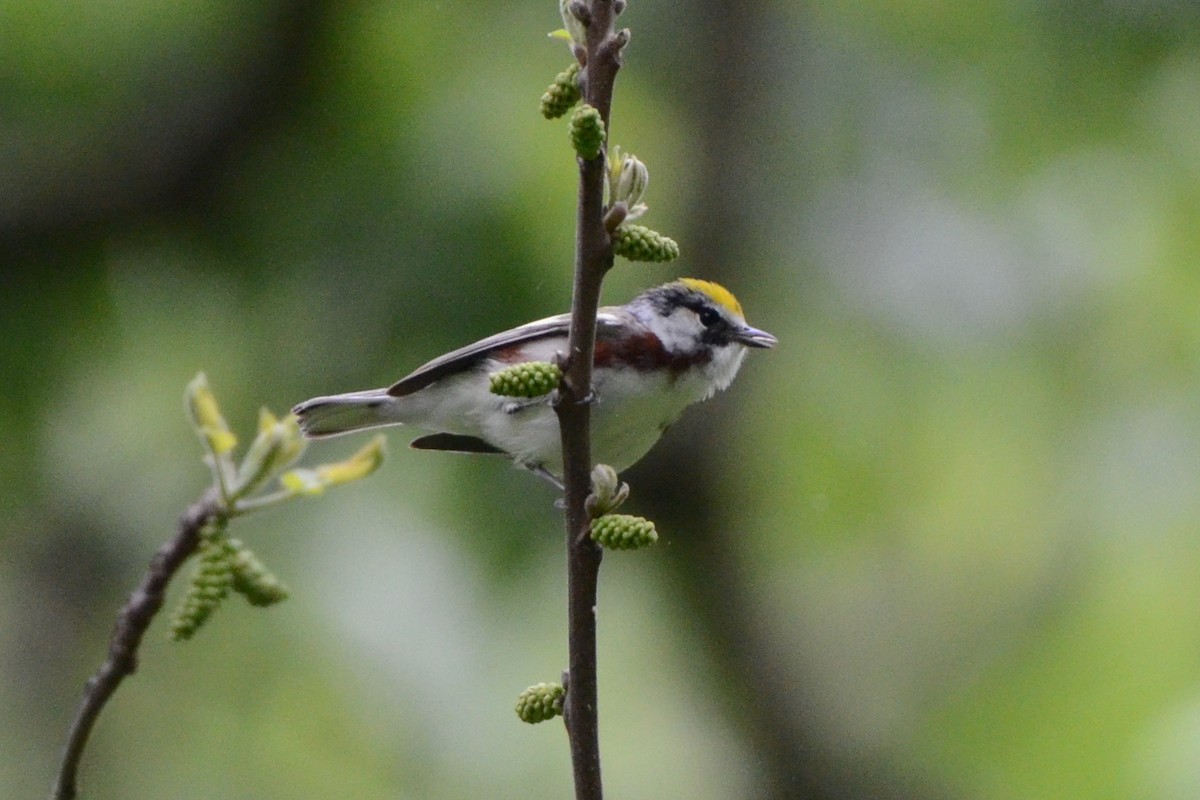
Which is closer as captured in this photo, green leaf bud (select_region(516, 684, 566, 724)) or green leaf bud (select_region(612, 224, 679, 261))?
green leaf bud (select_region(612, 224, 679, 261))

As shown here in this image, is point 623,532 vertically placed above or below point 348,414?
above

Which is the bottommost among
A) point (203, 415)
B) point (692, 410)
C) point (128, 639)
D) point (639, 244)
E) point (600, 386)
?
point (692, 410)

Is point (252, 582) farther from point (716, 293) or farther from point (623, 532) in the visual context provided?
point (716, 293)

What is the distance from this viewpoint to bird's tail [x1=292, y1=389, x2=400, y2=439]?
2.67 meters

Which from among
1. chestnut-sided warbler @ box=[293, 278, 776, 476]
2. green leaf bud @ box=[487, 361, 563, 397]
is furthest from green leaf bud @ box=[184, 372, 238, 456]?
chestnut-sided warbler @ box=[293, 278, 776, 476]

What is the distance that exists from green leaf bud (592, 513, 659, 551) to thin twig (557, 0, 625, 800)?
0.16 feet

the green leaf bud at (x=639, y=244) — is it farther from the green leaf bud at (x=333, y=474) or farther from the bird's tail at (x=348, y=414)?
the bird's tail at (x=348, y=414)

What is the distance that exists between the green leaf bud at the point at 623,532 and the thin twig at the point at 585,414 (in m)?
0.05

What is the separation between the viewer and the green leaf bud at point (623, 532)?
110cm

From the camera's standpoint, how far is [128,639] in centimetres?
92

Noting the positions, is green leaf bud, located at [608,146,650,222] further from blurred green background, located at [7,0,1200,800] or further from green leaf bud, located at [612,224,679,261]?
blurred green background, located at [7,0,1200,800]

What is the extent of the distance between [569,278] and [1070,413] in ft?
4.91

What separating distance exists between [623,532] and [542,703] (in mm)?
222

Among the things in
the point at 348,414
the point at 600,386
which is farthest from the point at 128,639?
the point at 348,414
